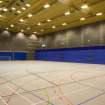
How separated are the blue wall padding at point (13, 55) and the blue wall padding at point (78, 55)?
3368mm

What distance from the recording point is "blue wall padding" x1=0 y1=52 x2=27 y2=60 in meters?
21.0

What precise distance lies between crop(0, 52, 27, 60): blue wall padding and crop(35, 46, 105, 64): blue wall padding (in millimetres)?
3368

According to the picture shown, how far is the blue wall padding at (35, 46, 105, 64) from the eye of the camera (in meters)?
13.2

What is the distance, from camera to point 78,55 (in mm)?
15273

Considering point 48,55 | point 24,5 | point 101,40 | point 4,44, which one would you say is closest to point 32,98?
point 24,5

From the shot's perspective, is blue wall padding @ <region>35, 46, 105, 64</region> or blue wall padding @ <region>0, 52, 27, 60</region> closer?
blue wall padding @ <region>35, 46, 105, 64</region>

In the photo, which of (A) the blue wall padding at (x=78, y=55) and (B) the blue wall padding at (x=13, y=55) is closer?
(A) the blue wall padding at (x=78, y=55)

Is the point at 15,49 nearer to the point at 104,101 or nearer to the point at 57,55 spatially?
the point at 57,55

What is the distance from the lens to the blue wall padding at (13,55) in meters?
21.0

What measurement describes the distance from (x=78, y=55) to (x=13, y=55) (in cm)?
1059

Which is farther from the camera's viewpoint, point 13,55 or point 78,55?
point 13,55

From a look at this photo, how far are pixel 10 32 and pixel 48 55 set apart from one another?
7665mm

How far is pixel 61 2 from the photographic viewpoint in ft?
36.0

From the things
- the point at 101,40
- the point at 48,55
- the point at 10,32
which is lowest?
the point at 48,55
